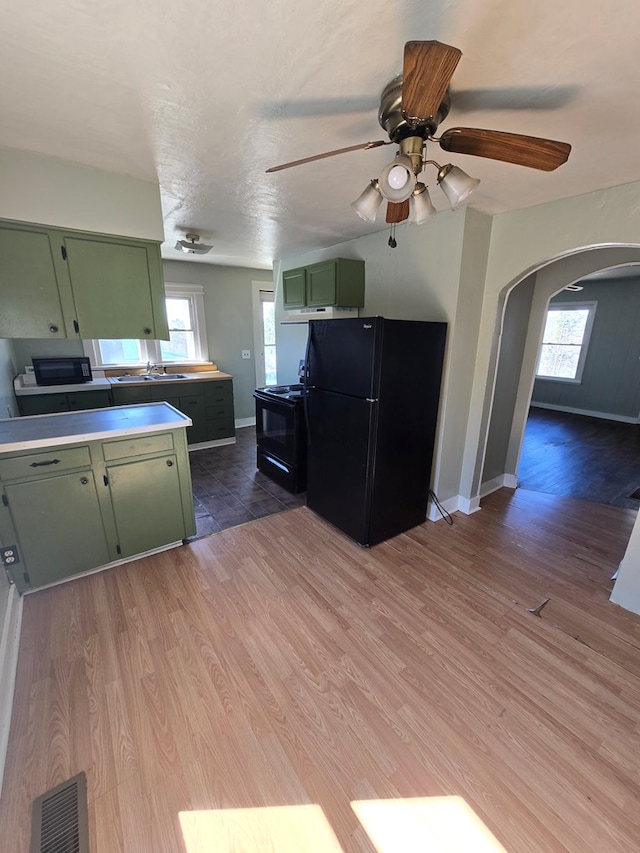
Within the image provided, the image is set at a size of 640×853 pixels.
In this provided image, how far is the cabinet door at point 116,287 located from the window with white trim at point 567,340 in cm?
667

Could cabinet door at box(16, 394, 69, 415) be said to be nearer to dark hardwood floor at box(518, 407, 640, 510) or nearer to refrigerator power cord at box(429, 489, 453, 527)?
refrigerator power cord at box(429, 489, 453, 527)

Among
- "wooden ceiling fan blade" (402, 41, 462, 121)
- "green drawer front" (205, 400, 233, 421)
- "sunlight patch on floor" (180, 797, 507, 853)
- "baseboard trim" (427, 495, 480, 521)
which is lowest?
"sunlight patch on floor" (180, 797, 507, 853)

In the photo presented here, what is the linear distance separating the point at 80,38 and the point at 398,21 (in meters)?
0.98

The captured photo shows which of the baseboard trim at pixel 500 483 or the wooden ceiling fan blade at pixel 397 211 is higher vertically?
the wooden ceiling fan blade at pixel 397 211

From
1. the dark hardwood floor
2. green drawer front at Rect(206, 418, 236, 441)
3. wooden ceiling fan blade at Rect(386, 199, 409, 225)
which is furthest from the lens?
green drawer front at Rect(206, 418, 236, 441)

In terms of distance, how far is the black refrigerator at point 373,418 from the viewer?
7.59 ft

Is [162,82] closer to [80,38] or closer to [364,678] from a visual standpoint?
[80,38]

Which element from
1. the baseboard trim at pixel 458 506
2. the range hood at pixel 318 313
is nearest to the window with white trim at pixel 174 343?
the range hood at pixel 318 313

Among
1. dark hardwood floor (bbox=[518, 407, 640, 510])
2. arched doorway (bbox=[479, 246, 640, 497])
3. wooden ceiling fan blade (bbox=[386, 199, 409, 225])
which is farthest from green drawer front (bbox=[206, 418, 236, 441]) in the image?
dark hardwood floor (bbox=[518, 407, 640, 510])

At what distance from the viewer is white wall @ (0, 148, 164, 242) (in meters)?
1.86

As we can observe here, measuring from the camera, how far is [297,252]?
4.12m

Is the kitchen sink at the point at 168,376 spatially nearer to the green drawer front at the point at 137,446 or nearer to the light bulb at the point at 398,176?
the green drawer front at the point at 137,446

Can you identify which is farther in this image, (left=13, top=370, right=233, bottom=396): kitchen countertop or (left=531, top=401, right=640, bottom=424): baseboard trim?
(left=531, top=401, right=640, bottom=424): baseboard trim

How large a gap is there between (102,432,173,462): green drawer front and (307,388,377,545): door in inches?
44.2
